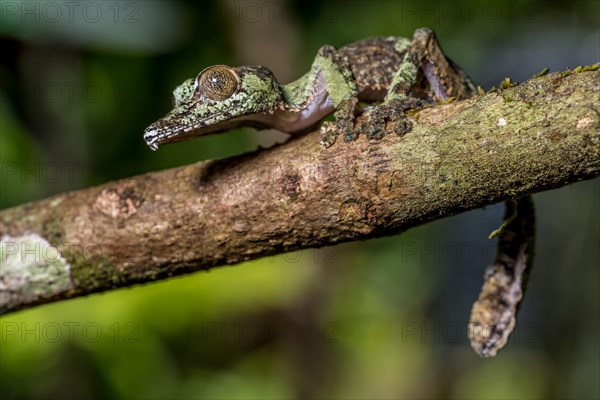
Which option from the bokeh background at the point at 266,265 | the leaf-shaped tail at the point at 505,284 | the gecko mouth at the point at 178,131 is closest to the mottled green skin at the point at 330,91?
the gecko mouth at the point at 178,131

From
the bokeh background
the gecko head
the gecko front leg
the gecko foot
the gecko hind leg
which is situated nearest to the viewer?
the gecko foot

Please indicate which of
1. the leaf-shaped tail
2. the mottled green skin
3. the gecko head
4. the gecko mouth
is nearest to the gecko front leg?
the mottled green skin

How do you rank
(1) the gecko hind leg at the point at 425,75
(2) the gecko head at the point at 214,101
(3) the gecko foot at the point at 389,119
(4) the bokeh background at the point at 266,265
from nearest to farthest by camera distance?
(3) the gecko foot at the point at 389,119 < (1) the gecko hind leg at the point at 425,75 < (2) the gecko head at the point at 214,101 < (4) the bokeh background at the point at 266,265

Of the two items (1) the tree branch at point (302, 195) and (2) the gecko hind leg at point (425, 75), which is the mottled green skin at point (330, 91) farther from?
(1) the tree branch at point (302, 195)

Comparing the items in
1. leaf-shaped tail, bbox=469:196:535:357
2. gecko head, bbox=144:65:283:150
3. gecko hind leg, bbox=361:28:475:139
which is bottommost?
leaf-shaped tail, bbox=469:196:535:357

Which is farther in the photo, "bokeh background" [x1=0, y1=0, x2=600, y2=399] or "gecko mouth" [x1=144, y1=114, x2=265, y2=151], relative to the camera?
"bokeh background" [x1=0, y1=0, x2=600, y2=399]

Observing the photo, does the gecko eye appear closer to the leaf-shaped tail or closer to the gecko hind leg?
the gecko hind leg

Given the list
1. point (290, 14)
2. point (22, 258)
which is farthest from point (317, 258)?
point (22, 258)
